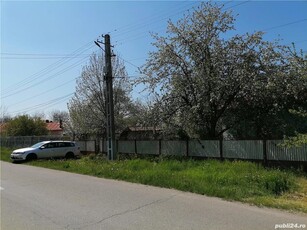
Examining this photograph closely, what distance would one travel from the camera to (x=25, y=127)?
53406mm

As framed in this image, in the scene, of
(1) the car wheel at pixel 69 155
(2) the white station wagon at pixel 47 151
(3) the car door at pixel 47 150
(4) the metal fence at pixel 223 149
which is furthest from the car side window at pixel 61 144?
(4) the metal fence at pixel 223 149

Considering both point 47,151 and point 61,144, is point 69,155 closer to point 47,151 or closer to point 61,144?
point 61,144

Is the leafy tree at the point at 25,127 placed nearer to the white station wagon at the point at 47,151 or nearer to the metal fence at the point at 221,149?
the white station wagon at the point at 47,151

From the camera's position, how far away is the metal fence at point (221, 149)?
16031 millimetres

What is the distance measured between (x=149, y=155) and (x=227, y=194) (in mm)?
14389

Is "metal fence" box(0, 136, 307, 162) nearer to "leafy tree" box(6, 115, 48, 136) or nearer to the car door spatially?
the car door

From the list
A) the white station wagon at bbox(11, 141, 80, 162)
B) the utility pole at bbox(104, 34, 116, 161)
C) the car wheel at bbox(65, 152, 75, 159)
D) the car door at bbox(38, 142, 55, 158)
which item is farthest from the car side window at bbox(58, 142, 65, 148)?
the utility pole at bbox(104, 34, 116, 161)

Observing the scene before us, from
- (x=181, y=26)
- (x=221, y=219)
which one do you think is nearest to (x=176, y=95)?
(x=181, y=26)

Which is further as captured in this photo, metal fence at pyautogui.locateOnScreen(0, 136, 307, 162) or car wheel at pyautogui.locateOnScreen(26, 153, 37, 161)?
car wheel at pyautogui.locateOnScreen(26, 153, 37, 161)

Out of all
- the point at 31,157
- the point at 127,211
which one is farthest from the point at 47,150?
the point at 127,211

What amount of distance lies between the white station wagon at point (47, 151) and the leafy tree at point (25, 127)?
26.5 m

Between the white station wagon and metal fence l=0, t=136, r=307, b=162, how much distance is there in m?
4.05

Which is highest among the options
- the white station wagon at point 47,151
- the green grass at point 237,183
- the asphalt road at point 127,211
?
the white station wagon at point 47,151

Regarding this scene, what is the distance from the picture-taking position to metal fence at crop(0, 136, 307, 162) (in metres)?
16.0
